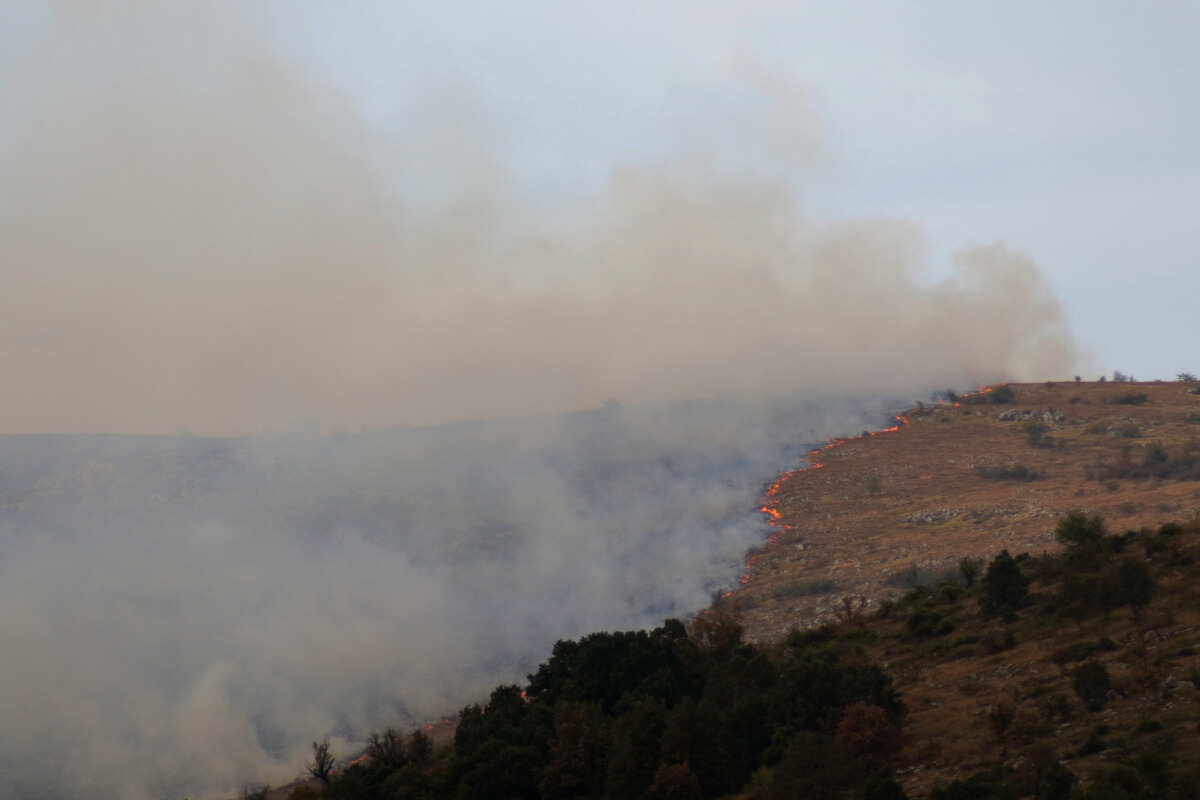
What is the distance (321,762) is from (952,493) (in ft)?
Result: 266

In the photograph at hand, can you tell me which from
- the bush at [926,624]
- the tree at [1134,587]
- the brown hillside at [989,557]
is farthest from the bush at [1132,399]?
the tree at [1134,587]

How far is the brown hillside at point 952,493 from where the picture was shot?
10325 centimetres

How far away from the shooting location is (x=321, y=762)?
85.9 meters

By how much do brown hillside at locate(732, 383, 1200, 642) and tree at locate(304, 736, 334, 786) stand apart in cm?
3747

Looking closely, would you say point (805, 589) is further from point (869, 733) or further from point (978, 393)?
point (978, 393)

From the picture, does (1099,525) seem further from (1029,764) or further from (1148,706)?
(1029,764)

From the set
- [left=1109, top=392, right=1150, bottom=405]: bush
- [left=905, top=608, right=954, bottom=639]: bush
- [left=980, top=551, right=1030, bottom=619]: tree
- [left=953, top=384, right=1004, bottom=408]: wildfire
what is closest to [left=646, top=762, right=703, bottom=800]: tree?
[left=905, top=608, right=954, bottom=639]: bush

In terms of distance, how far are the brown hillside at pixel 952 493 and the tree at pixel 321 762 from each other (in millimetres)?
37473

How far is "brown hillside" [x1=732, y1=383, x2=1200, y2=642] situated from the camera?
339 feet

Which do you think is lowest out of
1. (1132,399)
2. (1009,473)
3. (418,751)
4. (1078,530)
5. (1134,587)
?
(1134,587)

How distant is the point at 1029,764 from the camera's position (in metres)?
43.3

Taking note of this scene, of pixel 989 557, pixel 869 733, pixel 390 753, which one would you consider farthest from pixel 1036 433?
Answer: pixel 869 733

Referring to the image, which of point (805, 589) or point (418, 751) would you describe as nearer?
point (418, 751)

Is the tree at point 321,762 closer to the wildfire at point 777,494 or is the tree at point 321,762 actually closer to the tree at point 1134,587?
the wildfire at point 777,494
